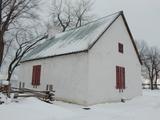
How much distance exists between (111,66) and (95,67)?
194 centimetres

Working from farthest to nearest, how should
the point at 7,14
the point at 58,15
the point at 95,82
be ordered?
the point at 58,15, the point at 7,14, the point at 95,82

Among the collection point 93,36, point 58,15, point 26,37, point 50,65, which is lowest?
point 50,65

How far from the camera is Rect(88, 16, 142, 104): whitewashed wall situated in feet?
47.0

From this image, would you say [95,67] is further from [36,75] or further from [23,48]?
[23,48]

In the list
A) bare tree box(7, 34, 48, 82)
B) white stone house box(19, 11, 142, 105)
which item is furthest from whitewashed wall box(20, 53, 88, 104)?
bare tree box(7, 34, 48, 82)

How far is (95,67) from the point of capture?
1448 centimetres

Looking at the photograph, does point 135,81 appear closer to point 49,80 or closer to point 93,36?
point 93,36

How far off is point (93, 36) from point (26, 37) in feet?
57.6

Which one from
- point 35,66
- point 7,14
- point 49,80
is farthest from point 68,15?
point 49,80

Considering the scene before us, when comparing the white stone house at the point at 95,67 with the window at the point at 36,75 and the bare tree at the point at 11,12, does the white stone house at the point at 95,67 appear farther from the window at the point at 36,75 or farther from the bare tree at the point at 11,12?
the bare tree at the point at 11,12

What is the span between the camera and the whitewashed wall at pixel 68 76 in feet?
46.6

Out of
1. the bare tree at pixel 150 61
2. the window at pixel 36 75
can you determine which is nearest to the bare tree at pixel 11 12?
the window at pixel 36 75

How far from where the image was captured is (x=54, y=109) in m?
10.5

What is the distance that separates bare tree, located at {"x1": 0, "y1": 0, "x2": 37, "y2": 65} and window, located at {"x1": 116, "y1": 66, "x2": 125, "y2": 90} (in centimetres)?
1210
